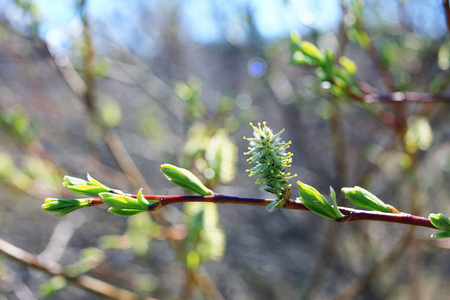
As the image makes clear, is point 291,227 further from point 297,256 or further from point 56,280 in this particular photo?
point 56,280

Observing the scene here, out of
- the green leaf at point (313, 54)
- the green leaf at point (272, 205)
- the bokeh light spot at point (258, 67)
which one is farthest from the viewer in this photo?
the bokeh light spot at point (258, 67)

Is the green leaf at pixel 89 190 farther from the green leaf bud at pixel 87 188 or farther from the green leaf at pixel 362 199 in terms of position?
the green leaf at pixel 362 199

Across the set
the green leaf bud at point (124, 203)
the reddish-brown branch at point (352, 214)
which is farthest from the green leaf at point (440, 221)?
the green leaf bud at point (124, 203)

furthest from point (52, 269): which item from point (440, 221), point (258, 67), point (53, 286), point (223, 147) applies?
point (258, 67)

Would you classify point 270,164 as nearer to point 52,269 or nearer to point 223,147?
point 223,147

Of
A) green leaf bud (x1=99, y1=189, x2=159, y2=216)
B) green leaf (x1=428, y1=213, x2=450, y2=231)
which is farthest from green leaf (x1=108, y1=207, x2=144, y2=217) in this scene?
green leaf (x1=428, y1=213, x2=450, y2=231)

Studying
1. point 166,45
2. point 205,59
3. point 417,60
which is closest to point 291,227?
point 417,60
